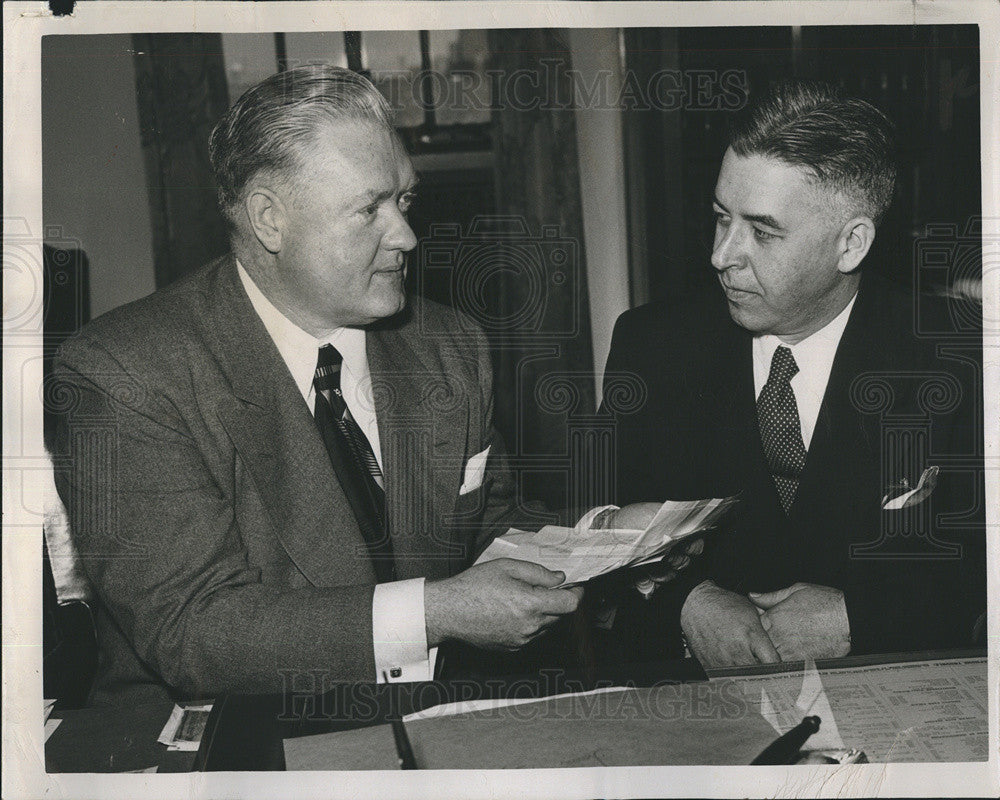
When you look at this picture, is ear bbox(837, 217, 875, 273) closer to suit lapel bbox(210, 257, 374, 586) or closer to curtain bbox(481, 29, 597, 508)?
curtain bbox(481, 29, 597, 508)

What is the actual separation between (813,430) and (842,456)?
7cm

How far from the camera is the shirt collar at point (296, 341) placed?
1619 millimetres

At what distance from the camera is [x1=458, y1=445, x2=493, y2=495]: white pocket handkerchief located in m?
1.69

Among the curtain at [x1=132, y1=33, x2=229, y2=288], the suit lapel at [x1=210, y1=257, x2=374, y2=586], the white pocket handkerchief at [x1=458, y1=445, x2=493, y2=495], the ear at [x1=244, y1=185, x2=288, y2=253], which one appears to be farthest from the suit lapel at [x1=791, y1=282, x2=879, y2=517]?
the curtain at [x1=132, y1=33, x2=229, y2=288]

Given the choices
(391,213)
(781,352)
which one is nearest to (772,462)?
(781,352)

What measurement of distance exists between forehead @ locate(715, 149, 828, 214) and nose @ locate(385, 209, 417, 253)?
0.56 metres

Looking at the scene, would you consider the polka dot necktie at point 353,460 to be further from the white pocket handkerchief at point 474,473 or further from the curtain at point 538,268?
the curtain at point 538,268

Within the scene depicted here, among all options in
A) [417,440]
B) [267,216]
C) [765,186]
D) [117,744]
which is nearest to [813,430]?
[765,186]

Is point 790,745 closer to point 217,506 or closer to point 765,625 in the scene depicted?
point 765,625

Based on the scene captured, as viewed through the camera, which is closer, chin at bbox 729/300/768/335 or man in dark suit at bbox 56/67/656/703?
man in dark suit at bbox 56/67/656/703

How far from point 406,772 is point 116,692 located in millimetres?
517

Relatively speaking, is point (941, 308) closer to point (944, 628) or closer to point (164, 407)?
point (944, 628)

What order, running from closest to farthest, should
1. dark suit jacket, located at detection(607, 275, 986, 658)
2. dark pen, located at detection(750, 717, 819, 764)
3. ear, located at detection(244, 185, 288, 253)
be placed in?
dark pen, located at detection(750, 717, 819, 764) → ear, located at detection(244, 185, 288, 253) → dark suit jacket, located at detection(607, 275, 986, 658)

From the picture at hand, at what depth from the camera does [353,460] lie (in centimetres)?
165
